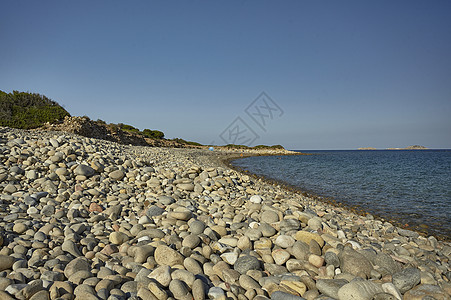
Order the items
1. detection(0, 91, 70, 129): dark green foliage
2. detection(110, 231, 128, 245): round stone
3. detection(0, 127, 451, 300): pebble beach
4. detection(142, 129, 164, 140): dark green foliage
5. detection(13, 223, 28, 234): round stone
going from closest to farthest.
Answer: detection(0, 127, 451, 300): pebble beach < detection(13, 223, 28, 234): round stone < detection(110, 231, 128, 245): round stone < detection(0, 91, 70, 129): dark green foliage < detection(142, 129, 164, 140): dark green foliage

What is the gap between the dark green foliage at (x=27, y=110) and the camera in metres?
18.6

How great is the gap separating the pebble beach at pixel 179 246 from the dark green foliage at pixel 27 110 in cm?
1569

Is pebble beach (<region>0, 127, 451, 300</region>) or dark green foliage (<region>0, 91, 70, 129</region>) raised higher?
dark green foliage (<region>0, 91, 70, 129</region>)

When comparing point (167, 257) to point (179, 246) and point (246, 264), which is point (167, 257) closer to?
point (179, 246)

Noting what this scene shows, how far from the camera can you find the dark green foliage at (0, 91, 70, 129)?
61.1ft

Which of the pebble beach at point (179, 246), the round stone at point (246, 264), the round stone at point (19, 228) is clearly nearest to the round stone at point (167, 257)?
Result: the pebble beach at point (179, 246)

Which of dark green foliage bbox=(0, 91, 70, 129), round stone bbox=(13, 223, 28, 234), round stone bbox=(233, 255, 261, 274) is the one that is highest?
dark green foliage bbox=(0, 91, 70, 129)

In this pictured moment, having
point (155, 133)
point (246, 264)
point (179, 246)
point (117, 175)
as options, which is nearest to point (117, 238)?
point (179, 246)

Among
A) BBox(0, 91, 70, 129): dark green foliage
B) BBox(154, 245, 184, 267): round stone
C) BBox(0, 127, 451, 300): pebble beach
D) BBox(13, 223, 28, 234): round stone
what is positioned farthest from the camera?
BBox(0, 91, 70, 129): dark green foliage

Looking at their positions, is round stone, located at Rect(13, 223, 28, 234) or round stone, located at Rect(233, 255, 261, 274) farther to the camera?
round stone, located at Rect(13, 223, 28, 234)

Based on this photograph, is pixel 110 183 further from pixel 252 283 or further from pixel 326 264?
pixel 326 264

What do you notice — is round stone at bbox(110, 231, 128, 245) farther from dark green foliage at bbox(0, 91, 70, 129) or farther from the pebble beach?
dark green foliage at bbox(0, 91, 70, 129)

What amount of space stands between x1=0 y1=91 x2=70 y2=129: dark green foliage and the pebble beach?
15.7 m

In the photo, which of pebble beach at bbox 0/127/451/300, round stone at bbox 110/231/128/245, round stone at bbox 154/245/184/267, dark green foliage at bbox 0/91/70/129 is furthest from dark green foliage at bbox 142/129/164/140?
round stone at bbox 154/245/184/267
